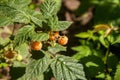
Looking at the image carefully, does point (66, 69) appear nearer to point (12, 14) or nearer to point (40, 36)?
point (40, 36)

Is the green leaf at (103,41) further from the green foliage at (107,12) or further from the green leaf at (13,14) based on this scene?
the green leaf at (13,14)

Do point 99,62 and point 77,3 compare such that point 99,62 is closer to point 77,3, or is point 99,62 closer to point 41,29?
point 41,29

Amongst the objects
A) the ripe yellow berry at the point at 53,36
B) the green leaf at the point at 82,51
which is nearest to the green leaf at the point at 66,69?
the ripe yellow berry at the point at 53,36

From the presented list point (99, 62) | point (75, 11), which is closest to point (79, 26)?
point (75, 11)

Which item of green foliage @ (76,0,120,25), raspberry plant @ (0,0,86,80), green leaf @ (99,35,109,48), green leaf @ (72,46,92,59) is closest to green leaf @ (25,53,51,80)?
raspberry plant @ (0,0,86,80)

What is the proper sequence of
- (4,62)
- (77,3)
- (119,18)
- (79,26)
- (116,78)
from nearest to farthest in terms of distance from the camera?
(116,78)
(4,62)
(119,18)
(79,26)
(77,3)

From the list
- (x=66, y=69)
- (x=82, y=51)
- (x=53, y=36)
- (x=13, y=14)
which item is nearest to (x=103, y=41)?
(x=82, y=51)
